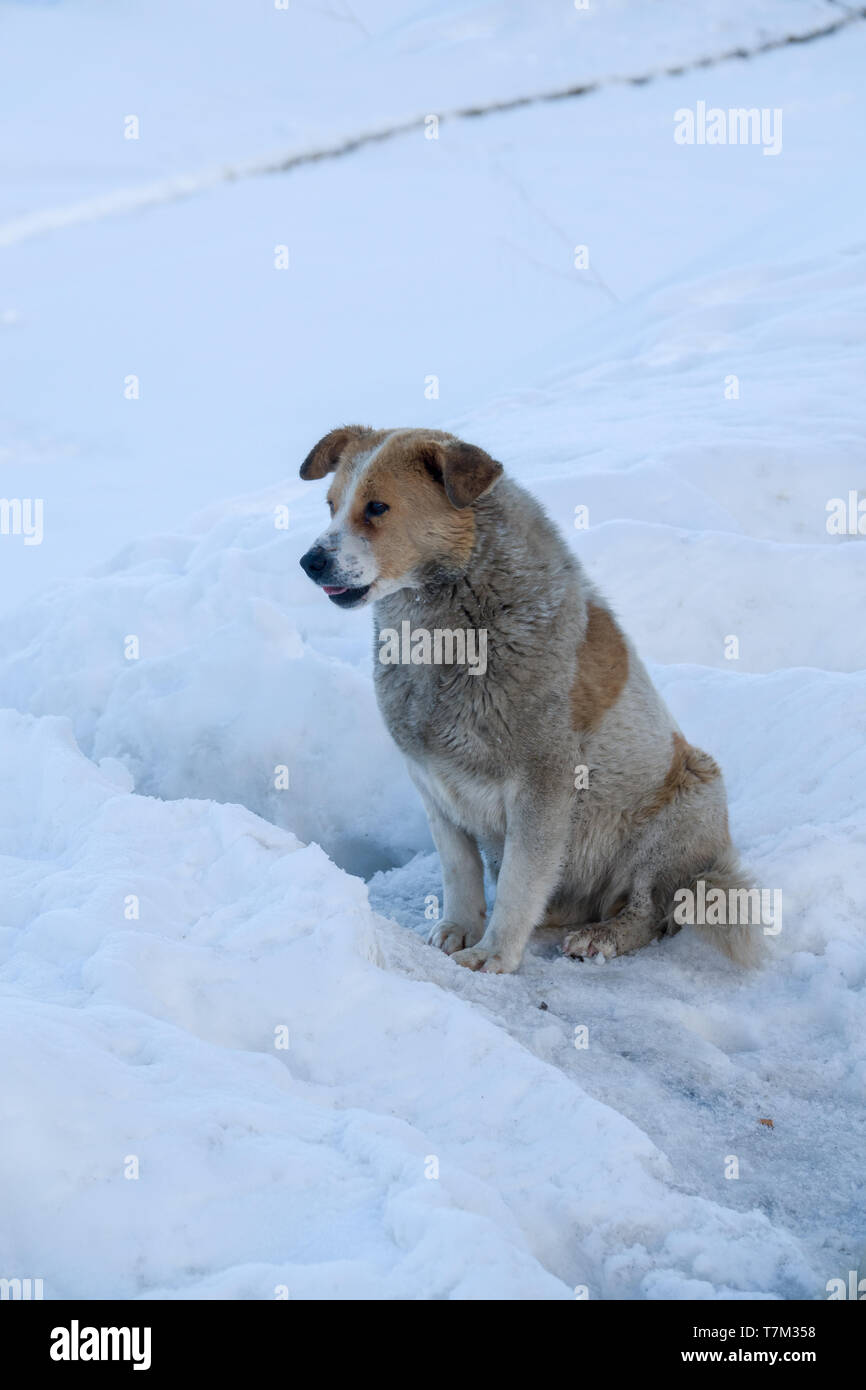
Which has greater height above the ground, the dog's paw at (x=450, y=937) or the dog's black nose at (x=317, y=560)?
the dog's black nose at (x=317, y=560)

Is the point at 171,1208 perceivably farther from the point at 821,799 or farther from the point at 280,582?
the point at 280,582

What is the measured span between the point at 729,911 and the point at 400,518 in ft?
6.04

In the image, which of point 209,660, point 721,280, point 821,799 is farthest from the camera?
point 721,280

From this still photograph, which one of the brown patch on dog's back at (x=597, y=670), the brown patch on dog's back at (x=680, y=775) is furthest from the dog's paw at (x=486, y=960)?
the brown patch on dog's back at (x=597, y=670)

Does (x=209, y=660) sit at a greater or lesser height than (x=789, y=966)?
greater

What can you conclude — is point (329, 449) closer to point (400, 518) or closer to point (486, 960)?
point (400, 518)

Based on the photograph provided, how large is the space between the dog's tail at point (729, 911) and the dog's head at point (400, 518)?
151cm

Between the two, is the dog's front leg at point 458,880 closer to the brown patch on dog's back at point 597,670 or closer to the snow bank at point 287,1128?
the brown patch on dog's back at point 597,670

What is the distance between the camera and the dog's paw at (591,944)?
4.50 meters

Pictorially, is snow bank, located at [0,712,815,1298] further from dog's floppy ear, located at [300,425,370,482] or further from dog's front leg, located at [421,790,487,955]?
dog's floppy ear, located at [300,425,370,482]

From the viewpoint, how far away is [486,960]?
427cm

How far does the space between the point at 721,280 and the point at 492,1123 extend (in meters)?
10.4

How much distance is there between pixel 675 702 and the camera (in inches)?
231
